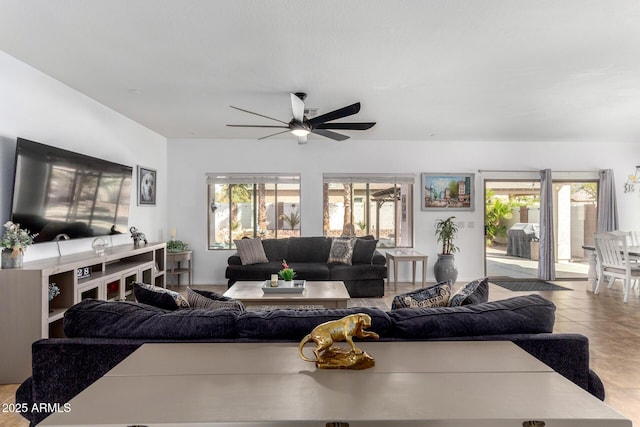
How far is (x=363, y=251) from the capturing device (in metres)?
6.30

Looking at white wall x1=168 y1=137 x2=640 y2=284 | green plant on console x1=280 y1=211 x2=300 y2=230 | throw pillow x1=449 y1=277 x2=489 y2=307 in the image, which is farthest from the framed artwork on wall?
throw pillow x1=449 y1=277 x2=489 y2=307

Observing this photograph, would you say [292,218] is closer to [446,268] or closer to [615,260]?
[446,268]

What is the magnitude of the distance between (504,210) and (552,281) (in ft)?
7.23

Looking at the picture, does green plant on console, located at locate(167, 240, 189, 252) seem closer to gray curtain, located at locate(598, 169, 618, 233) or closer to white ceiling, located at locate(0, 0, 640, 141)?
white ceiling, located at locate(0, 0, 640, 141)

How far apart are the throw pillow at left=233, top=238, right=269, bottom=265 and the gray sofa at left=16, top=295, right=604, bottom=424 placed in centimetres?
424

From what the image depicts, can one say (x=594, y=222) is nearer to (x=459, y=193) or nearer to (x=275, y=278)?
(x=459, y=193)

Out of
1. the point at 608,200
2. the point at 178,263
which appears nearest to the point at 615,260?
the point at 608,200

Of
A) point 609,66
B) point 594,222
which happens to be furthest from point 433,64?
point 594,222

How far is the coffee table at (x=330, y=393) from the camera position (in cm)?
106

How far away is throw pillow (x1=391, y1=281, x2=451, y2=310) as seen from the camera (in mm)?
2209

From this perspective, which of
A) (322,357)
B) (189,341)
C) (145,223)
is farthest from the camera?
(145,223)

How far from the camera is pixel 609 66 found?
137 inches

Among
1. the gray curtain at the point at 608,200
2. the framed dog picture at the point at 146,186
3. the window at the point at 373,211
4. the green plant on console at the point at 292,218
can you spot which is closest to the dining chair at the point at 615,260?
the gray curtain at the point at 608,200

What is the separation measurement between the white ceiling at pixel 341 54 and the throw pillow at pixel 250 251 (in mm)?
2074
